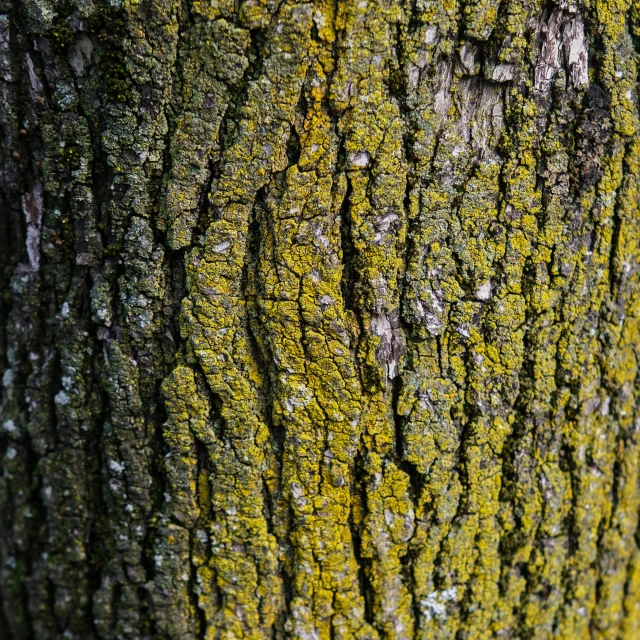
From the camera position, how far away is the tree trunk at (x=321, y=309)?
4.16ft

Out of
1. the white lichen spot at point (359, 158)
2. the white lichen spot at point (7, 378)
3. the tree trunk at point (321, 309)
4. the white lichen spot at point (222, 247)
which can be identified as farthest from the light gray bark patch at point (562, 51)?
the white lichen spot at point (7, 378)

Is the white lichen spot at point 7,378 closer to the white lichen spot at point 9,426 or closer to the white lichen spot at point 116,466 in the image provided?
the white lichen spot at point 9,426

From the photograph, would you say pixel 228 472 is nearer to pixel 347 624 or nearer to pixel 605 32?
pixel 347 624

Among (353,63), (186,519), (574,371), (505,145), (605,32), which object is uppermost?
(605,32)

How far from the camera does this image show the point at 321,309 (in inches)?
53.7

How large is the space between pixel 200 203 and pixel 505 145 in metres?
0.75

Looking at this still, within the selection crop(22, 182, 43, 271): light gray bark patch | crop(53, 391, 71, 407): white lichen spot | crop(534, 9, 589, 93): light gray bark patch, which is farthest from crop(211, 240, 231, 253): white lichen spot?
crop(534, 9, 589, 93): light gray bark patch

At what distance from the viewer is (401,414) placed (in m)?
1.45

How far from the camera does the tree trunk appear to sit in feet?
4.16

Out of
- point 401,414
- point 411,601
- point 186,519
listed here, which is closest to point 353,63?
point 401,414

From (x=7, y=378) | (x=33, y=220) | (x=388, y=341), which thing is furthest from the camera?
(x=7, y=378)

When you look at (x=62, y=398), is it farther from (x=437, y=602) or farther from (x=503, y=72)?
(x=503, y=72)

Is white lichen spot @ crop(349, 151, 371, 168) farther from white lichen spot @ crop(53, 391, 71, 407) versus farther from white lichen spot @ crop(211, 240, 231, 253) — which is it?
white lichen spot @ crop(53, 391, 71, 407)

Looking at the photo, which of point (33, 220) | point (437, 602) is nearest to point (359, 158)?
point (33, 220)
